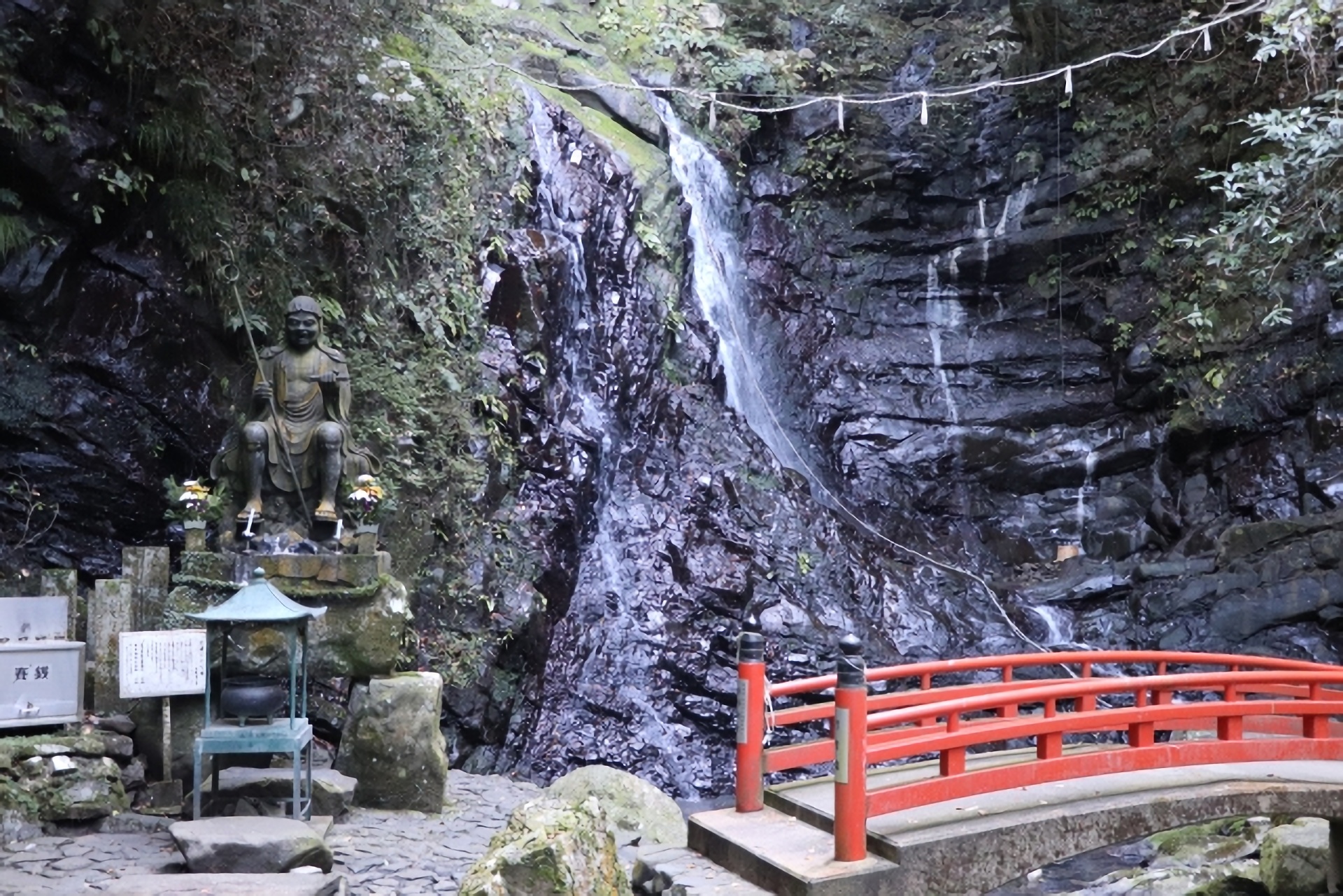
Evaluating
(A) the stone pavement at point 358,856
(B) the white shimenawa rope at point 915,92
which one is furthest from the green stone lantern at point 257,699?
(B) the white shimenawa rope at point 915,92

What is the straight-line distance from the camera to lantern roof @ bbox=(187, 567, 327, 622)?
6738mm

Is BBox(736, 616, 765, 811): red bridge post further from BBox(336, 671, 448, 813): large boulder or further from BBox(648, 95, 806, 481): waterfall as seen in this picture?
BBox(648, 95, 806, 481): waterfall

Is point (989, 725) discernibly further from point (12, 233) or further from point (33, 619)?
point (12, 233)

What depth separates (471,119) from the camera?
44.9 feet

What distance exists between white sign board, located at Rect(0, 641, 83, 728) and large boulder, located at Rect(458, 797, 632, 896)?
139 inches

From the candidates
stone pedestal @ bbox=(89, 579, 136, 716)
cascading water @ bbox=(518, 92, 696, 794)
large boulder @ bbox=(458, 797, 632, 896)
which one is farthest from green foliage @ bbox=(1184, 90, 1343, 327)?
stone pedestal @ bbox=(89, 579, 136, 716)

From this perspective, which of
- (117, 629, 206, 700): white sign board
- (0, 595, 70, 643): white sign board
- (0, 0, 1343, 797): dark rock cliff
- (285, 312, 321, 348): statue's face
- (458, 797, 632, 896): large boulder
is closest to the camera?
(458, 797, 632, 896): large boulder

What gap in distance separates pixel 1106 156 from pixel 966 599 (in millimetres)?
7649

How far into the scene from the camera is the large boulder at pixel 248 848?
19.4ft

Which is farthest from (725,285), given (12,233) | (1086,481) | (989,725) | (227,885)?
(227,885)

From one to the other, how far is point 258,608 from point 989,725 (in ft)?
14.3

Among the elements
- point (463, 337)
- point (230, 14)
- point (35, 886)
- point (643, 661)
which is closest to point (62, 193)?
point (230, 14)

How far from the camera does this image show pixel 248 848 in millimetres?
5938

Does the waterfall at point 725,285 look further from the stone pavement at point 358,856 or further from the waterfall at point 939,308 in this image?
the stone pavement at point 358,856
